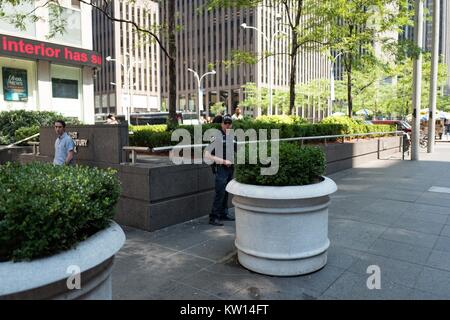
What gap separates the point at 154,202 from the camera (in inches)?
268

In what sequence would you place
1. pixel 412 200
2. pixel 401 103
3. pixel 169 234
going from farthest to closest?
pixel 401 103, pixel 412 200, pixel 169 234

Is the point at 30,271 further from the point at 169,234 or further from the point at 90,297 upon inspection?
A: the point at 169,234

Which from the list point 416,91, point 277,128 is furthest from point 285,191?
point 416,91

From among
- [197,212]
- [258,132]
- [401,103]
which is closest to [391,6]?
[258,132]

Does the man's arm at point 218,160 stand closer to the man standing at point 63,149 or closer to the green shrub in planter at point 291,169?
the green shrub in planter at point 291,169

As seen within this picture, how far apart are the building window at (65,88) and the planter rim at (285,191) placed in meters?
18.5

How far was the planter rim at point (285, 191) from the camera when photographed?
450 cm

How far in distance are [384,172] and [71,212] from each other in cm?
1306

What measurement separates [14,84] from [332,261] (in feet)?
61.0

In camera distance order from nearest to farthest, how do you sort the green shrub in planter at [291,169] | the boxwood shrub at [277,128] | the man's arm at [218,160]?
1. the green shrub in planter at [291,169]
2. the man's arm at [218,160]
3. the boxwood shrub at [277,128]

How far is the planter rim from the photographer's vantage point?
450 centimetres

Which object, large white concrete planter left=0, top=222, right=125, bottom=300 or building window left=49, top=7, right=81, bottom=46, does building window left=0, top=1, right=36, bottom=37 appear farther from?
large white concrete planter left=0, top=222, right=125, bottom=300

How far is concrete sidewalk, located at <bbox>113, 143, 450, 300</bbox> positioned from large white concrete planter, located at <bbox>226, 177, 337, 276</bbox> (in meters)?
0.17

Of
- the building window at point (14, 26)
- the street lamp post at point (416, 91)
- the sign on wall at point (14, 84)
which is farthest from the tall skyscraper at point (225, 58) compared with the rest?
the street lamp post at point (416, 91)
